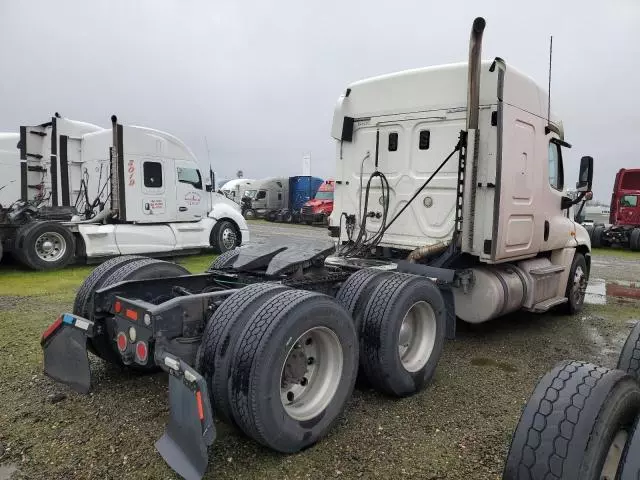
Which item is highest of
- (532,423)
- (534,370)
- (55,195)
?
(55,195)

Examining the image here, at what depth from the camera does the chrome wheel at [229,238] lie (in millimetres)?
12945

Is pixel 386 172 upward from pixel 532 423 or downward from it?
upward

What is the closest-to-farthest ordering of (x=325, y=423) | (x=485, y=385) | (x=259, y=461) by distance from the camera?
(x=259, y=461), (x=325, y=423), (x=485, y=385)

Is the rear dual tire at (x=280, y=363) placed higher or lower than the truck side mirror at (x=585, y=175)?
lower

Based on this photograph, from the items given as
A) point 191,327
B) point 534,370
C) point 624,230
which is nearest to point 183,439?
point 191,327

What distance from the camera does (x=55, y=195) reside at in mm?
12906

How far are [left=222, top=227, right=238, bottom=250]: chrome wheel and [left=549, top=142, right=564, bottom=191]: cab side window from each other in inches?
341

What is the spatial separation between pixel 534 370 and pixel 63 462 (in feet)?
12.9

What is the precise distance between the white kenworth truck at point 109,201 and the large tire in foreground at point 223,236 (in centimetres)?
3

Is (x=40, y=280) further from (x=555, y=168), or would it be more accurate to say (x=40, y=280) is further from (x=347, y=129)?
(x=555, y=168)

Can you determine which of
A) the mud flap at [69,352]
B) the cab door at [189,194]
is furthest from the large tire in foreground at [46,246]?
the mud flap at [69,352]

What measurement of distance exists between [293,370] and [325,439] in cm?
52

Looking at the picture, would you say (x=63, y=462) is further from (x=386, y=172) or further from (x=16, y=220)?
(x=16, y=220)

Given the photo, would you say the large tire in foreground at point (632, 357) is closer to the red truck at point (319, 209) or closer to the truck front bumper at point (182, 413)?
the truck front bumper at point (182, 413)
